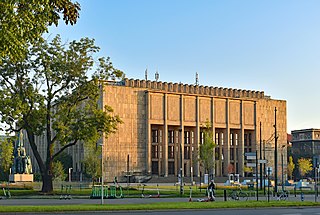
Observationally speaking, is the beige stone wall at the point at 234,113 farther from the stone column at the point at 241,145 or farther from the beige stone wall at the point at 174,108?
the beige stone wall at the point at 174,108

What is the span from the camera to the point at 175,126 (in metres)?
126

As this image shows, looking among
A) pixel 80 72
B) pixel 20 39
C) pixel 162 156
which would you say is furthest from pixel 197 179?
pixel 20 39

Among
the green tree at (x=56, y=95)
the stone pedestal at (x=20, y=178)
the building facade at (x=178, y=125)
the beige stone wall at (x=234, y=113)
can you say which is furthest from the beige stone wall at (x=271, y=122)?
the green tree at (x=56, y=95)

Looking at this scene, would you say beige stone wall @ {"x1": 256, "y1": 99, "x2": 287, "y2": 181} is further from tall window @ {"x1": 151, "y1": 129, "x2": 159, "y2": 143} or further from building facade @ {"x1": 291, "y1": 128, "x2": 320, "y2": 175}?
building facade @ {"x1": 291, "y1": 128, "x2": 320, "y2": 175}

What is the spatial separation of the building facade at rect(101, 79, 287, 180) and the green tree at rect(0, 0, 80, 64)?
81.9 m

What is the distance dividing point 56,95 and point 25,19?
102 feet

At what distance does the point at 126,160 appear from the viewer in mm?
114312

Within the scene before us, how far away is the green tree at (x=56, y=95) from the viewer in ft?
165

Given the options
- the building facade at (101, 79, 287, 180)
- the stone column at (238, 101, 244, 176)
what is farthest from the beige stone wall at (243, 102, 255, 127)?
the stone column at (238, 101, 244, 176)

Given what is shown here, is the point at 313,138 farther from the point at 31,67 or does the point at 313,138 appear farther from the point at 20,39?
the point at 20,39

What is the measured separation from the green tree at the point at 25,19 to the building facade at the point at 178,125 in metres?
81.9

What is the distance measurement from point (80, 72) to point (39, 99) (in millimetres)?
4791

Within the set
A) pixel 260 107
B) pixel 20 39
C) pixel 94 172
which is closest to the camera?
pixel 20 39

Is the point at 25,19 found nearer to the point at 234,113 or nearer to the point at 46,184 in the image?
the point at 46,184
